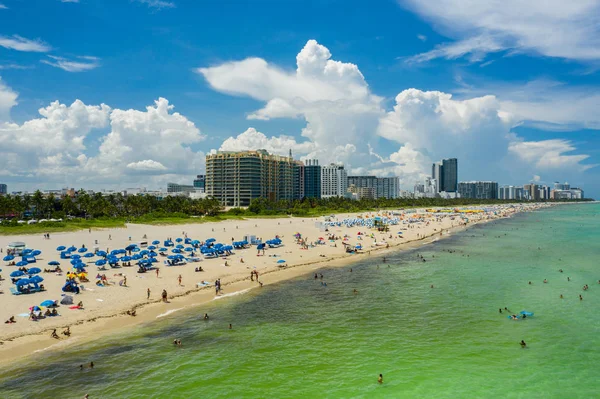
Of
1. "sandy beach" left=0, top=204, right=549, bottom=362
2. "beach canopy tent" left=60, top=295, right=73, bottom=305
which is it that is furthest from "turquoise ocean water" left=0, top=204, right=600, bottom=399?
"beach canopy tent" left=60, top=295, right=73, bottom=305

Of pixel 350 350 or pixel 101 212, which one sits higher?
pixel 101 212

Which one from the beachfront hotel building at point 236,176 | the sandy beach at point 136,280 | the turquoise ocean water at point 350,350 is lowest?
the turquoise ocean water at point 350,350

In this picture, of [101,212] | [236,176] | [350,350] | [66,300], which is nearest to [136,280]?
[66,300]

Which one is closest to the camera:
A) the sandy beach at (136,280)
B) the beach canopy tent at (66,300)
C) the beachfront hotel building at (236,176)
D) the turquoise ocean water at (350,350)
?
the turquoise ocean water at (350,350)

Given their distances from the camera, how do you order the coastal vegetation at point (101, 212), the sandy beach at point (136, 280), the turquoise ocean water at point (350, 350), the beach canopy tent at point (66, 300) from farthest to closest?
the coastal vegetation at point (101, 212), the beach canopy tent at point (66, 300), the sandy beach at point (136, 280), the turquoise ocean water at point (350, 350)

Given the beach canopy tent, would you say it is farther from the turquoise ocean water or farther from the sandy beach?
the turquoise ocean water

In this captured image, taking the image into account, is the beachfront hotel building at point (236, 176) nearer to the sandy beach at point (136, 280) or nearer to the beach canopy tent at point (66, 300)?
the sandy beach at point (136, 280)

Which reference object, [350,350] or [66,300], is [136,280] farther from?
[350,350]

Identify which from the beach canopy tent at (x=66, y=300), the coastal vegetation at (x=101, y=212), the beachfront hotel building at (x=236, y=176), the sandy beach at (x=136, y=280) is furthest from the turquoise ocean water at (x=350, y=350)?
the beachfront hotel building at (x=236, y=176)
